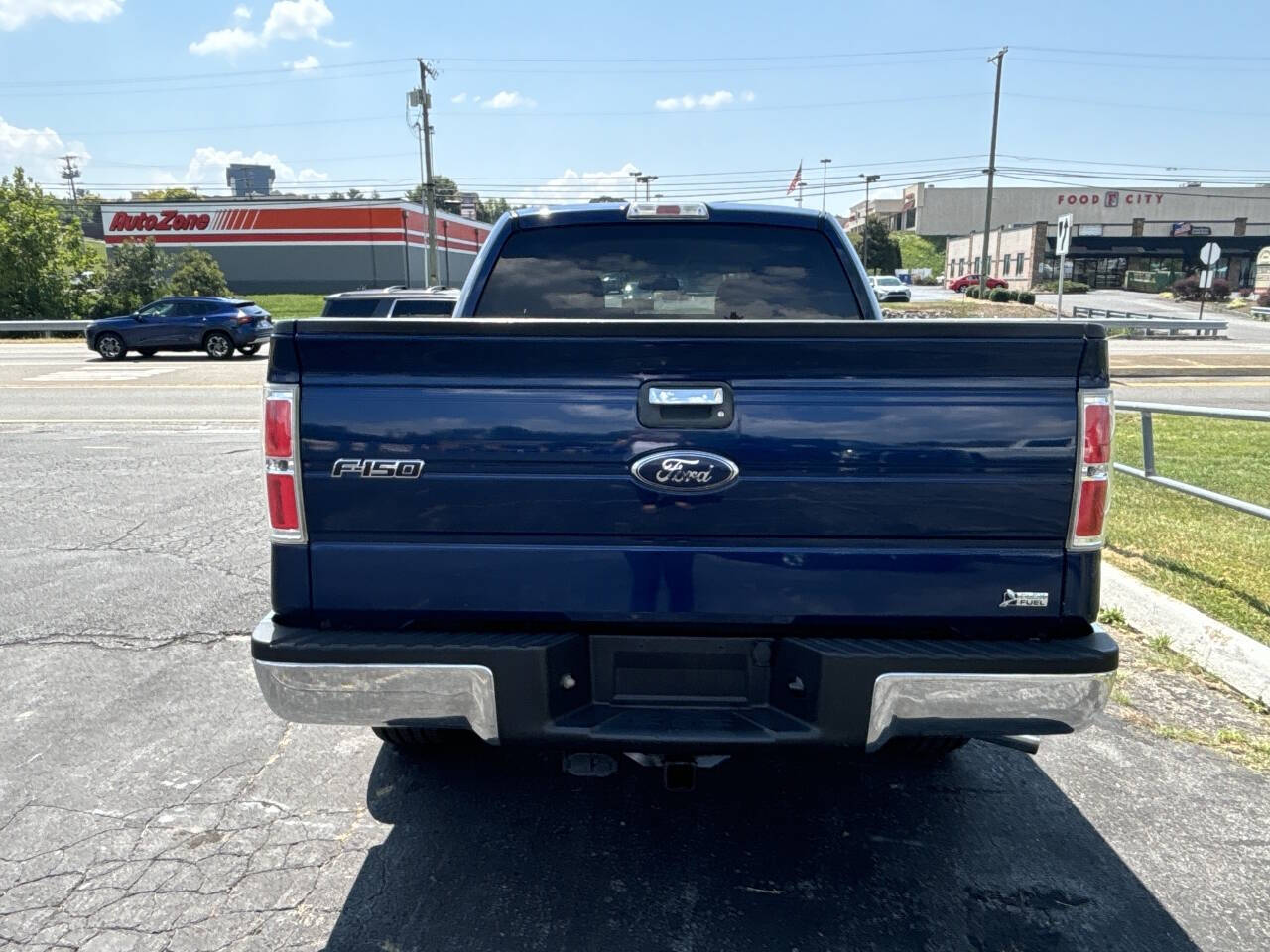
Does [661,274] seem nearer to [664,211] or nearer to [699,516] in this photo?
[664,211]

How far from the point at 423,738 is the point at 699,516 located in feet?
5.43

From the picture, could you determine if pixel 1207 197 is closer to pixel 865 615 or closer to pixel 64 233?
pixel 64 233

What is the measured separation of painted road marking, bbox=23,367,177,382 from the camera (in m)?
18.6

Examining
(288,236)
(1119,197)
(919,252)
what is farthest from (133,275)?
(1119,197)

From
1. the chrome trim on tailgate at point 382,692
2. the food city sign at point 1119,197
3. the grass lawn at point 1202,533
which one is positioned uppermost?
the food city sign at point 1119,197

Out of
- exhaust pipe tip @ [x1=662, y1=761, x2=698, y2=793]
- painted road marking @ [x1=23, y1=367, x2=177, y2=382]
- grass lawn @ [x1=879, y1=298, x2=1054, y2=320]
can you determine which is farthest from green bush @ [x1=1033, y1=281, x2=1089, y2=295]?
exhaust pipe tip @ [x1=662, y1=761, x2=698, y2=793]

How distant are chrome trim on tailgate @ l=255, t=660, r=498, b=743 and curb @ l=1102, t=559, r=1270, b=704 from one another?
3648 millimetres

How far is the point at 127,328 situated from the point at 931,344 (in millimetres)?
24453

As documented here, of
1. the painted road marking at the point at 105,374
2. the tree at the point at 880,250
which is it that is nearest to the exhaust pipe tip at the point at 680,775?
the painted road marking at the point at 105,374

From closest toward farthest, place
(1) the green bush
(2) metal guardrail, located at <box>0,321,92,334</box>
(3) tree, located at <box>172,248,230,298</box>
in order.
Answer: (2) metal guardrail, located at <box>0,321,92,334</box>
(3) tree, located at <box>172,248,230,298</box>
(1) the green bush

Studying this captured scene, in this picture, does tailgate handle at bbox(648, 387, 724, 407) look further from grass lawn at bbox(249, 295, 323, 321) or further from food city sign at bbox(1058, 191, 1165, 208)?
food city sign at bbox(1058, 191, 1165, 208)

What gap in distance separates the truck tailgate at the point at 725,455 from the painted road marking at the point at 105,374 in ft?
61.2

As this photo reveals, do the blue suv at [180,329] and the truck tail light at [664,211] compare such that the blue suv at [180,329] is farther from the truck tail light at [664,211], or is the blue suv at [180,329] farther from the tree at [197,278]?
the truck tail light at [664,211]

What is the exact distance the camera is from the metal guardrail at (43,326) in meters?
30.1
